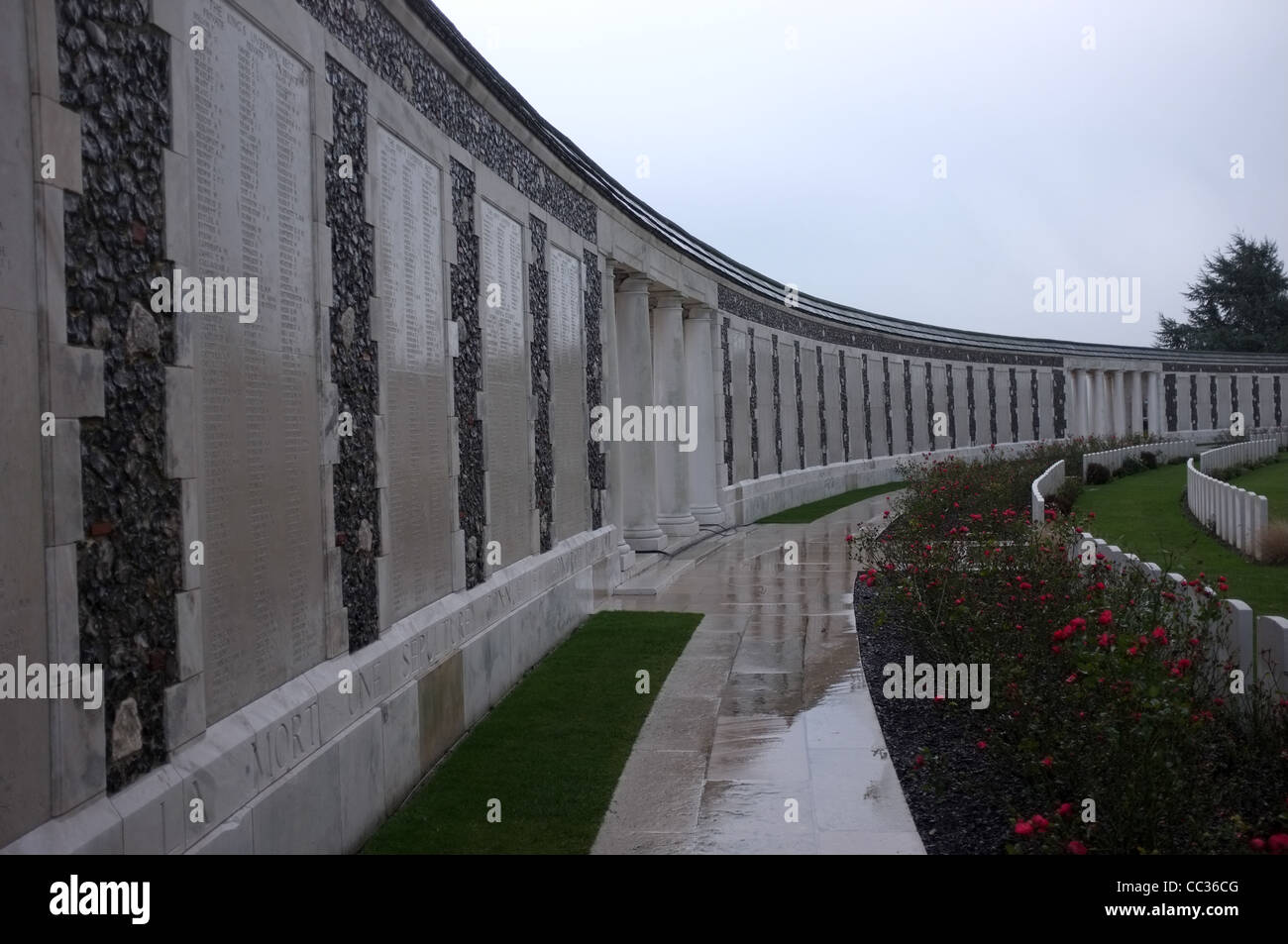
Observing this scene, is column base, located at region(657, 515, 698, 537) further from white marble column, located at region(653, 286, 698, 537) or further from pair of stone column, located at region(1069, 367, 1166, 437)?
pair of stone column, located at region(1069, 367, 1166, 437)

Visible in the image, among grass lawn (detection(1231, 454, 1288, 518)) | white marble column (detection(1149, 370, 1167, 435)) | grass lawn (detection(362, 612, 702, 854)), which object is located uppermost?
white marble column (detection(1149, 370, 1167, 435))

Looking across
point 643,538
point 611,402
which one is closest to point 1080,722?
point 611,402

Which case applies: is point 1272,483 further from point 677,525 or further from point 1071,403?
point 1071,403

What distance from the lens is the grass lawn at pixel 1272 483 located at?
21438 mm

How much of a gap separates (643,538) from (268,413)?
12.0m

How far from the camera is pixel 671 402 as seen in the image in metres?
19.5

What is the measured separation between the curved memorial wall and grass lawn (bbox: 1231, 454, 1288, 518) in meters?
15.5

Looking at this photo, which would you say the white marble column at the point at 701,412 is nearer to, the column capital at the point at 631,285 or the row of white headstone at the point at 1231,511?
the column capital at the point at 631,285

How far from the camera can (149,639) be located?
4098 millimetres

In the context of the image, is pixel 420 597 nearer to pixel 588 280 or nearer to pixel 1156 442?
pixel 588 280

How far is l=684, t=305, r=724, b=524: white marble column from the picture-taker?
68.4 ft

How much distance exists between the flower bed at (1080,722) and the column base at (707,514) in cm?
1088

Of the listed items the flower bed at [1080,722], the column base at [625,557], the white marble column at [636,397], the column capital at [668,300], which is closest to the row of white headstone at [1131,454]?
the column capital at [668,300]

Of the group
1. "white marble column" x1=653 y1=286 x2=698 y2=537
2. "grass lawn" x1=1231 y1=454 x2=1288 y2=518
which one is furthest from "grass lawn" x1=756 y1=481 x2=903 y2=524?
"grass lawn" x1=1231 y1=454 x2=1288 y2=518
